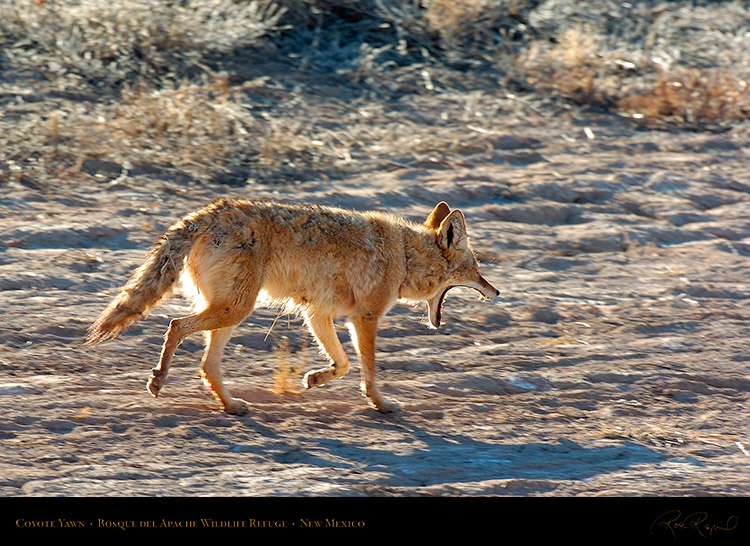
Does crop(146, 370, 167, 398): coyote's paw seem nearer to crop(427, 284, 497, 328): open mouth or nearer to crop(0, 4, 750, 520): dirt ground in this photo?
crop(0, 4, 750, 520): dirt ground

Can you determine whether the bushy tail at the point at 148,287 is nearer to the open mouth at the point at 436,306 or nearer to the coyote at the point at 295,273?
the coyote at the point at 295,273

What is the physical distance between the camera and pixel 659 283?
861 centimetres

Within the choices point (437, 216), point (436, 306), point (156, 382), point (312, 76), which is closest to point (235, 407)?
point (156, 382)

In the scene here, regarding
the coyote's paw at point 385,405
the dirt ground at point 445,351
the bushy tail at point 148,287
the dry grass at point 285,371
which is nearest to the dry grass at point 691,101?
the dirt ground at point 445,351

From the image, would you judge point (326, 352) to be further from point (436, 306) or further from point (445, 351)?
point (445, 351)

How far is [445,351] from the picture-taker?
274 inches

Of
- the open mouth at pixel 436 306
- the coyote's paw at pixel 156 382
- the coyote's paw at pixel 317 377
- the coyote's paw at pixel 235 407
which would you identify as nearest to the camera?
the coyote's paw at pixel 156 382

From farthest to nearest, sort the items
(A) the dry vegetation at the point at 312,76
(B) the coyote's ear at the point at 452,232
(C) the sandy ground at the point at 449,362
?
(A) the dry vegetation at the point at 312,76 < (B) the coyote's ear at the point at 452,232 < (C) the sandy ground at the point at 449,362

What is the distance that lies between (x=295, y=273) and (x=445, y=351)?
5.70 ft

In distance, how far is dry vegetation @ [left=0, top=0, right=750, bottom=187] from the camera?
10.4 meters

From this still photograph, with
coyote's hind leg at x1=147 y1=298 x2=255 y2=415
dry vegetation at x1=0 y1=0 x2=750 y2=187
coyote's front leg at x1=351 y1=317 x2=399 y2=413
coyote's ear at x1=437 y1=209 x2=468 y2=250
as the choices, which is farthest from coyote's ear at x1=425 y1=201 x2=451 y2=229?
dry vegetation at x1=0 y1=0 x2=750 y2=187

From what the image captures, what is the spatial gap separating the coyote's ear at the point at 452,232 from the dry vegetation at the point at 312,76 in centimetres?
402

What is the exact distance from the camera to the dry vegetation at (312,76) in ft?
34.2

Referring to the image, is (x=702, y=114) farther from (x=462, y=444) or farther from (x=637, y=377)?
(x=462, y=444)
